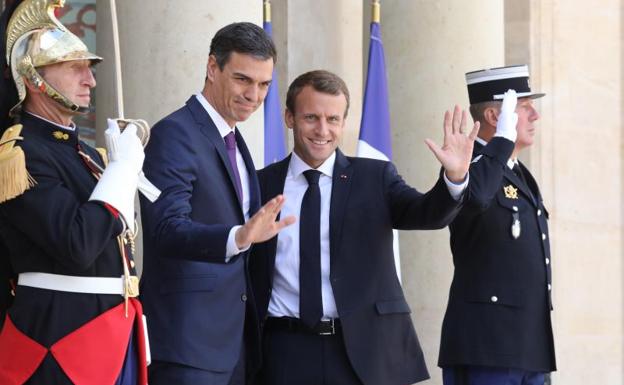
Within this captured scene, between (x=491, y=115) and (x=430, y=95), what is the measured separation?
6.65 ft

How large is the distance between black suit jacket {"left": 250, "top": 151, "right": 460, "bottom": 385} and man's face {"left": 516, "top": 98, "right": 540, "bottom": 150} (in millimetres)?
938

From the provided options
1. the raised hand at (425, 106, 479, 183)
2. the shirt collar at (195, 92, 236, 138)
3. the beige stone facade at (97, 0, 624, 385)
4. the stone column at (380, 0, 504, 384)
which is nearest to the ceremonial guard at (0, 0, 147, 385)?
the shirt collar at (195, 92, 236, 138)

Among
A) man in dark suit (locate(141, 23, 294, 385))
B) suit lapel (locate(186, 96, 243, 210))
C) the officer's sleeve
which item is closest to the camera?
the officer's sleeve

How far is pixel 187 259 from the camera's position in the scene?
4125 mm

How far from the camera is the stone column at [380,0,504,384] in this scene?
781 centimetres

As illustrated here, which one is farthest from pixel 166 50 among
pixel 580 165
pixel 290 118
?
pixel 580 165

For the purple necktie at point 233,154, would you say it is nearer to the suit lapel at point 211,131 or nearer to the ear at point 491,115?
the suit lapel at point 211,131

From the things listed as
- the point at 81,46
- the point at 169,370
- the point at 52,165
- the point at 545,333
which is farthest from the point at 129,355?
the point at 545,333

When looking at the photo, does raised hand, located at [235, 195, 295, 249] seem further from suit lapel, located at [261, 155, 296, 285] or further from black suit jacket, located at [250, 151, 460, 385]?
suit lapel, located at [261, 155, 296, 285]

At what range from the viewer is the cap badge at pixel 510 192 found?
18.6 ft

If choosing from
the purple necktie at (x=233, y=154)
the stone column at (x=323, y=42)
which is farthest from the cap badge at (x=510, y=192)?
the stone column at (x=323, y=42)

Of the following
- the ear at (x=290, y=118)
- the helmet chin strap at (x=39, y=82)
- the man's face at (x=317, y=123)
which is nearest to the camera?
the helmet chin strap at (x=39, y=82)

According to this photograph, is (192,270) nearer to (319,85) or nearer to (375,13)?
(319,85)

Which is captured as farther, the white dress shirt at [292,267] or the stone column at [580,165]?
the stone column at [580,165]
